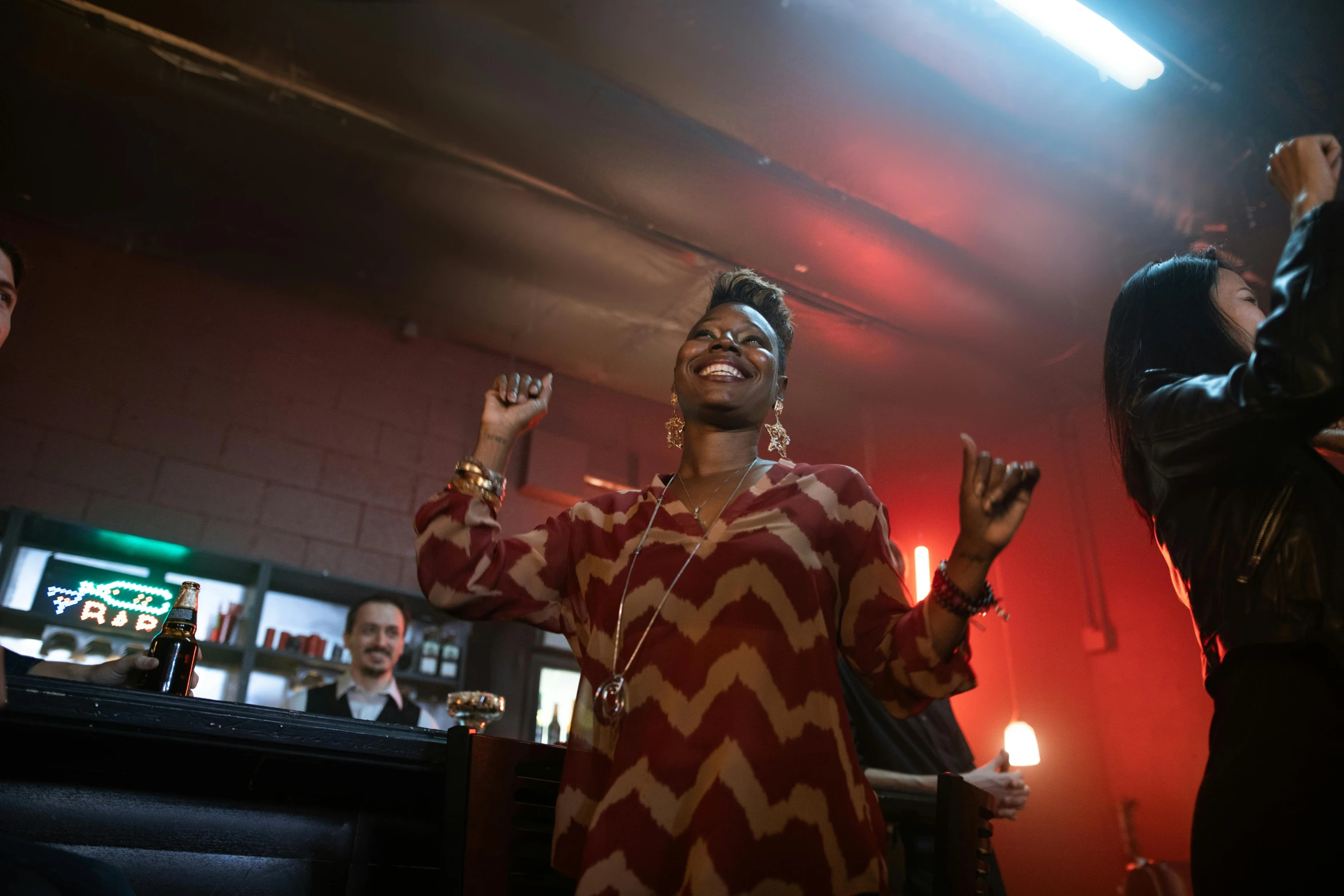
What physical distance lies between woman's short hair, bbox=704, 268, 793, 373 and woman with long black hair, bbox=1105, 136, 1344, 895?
0.63 m

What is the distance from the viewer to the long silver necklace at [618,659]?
1251 mm

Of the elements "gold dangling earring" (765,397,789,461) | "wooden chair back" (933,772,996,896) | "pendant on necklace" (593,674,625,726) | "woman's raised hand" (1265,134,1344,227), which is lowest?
"wooden chair back" (933,772,996,896)

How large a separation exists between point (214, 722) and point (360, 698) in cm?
310

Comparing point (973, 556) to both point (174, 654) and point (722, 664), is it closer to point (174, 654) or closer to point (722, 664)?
point (722, 664)

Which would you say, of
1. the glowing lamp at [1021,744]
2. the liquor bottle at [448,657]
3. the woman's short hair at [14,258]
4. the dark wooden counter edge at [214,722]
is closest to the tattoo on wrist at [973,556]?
the dark wooden counter edge at [214,722]

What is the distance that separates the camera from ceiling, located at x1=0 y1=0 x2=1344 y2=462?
3367 mm

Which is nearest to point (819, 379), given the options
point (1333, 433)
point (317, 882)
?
point (1333, 433)

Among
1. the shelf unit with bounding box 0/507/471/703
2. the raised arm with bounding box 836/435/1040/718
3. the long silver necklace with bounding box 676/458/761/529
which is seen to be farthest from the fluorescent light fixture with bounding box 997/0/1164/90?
the shelf unit with bounding box 0/507/471/703

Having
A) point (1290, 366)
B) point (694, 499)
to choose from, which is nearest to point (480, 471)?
point (694, 499)

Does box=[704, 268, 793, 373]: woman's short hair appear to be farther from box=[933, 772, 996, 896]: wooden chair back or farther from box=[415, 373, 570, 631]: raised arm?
box=[933, 772, 996, 896]: wooden chair back

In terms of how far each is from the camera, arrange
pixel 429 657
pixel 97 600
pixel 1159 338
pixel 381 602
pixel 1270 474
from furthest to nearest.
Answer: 1. pixel 429 657
2. pixel 381 602
3. pixel 97 600
4. pixel 1159 338
5. pixel 1270 474

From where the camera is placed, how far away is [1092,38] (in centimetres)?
338

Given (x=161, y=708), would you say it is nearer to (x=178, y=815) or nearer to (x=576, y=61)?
(x=178, y=815)

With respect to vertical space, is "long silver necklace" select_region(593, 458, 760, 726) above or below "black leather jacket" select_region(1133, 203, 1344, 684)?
below
